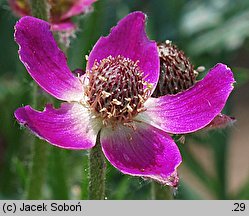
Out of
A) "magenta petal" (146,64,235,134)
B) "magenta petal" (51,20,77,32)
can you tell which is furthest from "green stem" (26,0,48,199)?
"magenta petal" (146,64,235,134)

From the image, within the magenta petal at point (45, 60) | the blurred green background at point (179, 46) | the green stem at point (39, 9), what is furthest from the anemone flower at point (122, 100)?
the blurred green background at point (179, 46)

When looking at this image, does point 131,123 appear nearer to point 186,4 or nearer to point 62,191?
point 62,191

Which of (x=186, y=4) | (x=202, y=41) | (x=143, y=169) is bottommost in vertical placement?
(x=143, y=169)

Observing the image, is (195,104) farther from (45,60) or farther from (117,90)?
(45,60)

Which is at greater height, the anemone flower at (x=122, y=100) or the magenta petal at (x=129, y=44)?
the magenta petal at (x=129, y=44)

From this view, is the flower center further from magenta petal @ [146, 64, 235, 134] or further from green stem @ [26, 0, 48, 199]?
green stem @ [26, 0, 48, 199]

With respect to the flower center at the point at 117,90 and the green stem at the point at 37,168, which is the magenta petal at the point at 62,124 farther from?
the green stem at the point at 37,168

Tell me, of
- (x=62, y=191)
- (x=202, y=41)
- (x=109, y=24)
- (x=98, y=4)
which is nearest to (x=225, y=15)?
(x=202, y=41)
